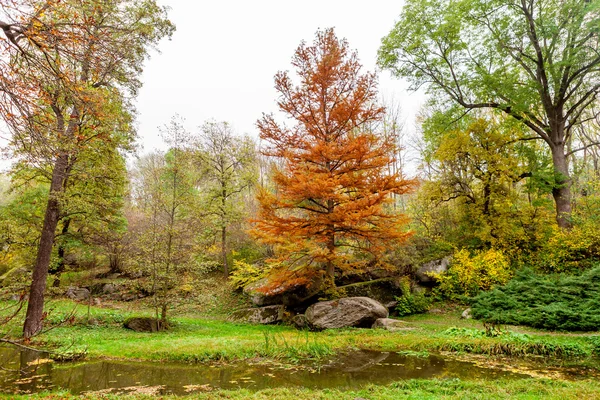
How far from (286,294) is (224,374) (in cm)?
823

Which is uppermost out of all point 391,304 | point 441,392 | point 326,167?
point 326,167

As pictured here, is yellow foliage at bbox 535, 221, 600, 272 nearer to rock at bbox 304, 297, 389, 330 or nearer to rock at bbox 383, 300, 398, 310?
rock at bbox 383, 300, 398, 310

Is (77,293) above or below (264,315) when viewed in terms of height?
above

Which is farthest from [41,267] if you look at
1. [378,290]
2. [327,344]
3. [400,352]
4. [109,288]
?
[378,290]

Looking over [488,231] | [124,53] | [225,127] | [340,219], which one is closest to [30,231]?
[225,127]

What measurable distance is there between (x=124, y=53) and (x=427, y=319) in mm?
13217

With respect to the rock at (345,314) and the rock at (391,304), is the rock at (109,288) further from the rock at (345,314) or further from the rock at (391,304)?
the rock at (391,304)

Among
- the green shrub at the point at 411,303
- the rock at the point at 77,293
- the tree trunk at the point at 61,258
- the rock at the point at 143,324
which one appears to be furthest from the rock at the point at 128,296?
the green shrub at the point at 411,303

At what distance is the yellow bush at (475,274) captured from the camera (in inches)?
551

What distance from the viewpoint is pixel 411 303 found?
14102mm

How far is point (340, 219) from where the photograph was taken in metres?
11.7

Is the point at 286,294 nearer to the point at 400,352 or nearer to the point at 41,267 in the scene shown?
the point at 400,352

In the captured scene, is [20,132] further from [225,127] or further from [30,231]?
[225,127]

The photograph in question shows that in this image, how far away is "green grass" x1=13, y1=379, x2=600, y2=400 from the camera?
15.9 ft
